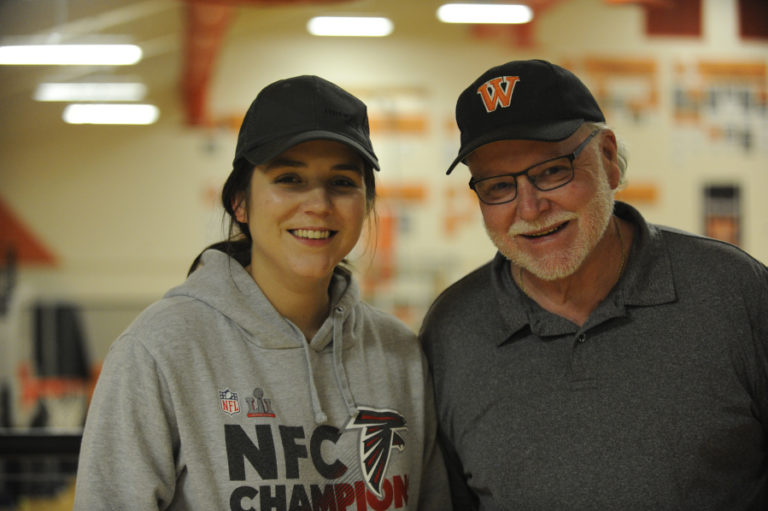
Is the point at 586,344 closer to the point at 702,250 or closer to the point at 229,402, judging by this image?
the point at 702,250

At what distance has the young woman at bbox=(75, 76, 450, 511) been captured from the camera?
61.5 inches

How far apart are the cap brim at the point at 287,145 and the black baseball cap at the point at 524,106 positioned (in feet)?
1.01

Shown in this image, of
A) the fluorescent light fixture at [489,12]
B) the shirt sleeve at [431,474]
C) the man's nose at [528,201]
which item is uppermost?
the fluorescent light fixture at [489,12]

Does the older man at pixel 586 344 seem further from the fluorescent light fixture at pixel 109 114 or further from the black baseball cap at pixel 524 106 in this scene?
the fluorescent light fixture at pixel 109 114

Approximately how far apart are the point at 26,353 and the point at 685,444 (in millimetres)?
7027

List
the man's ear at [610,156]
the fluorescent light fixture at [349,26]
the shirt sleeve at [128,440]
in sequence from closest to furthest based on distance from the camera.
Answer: the shirt sleeve at [128,440], the man's ear at [610,156], the fluorescent light fixture at [349,26]

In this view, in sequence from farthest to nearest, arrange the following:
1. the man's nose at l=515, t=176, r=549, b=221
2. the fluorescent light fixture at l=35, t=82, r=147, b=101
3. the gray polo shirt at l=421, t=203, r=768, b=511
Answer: the fluorescent light fixture at l=35, t=82, r=147, b=101
the man's nose at l=515, t=176, r=549, b=221
the gray polo shirt at l=421, t=203, r=768, b=511

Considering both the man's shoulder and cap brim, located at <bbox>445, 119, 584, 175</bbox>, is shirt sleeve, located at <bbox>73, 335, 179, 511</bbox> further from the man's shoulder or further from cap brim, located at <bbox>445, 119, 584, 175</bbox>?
the man's shoulder

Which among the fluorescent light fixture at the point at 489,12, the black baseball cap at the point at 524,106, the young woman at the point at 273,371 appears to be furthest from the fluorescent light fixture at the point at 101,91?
the black baseball cap at the point at 524,106

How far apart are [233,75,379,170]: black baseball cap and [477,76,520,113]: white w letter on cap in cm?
33

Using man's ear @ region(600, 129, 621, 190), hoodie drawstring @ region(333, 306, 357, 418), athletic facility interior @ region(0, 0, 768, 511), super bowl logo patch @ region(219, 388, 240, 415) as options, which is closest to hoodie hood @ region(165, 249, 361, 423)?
hoodie drawstring @ region(333, 306, 357, 418)

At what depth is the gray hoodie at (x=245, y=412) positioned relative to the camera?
155 cm

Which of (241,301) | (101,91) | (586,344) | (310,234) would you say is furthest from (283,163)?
(101,91)

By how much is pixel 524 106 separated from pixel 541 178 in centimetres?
17
